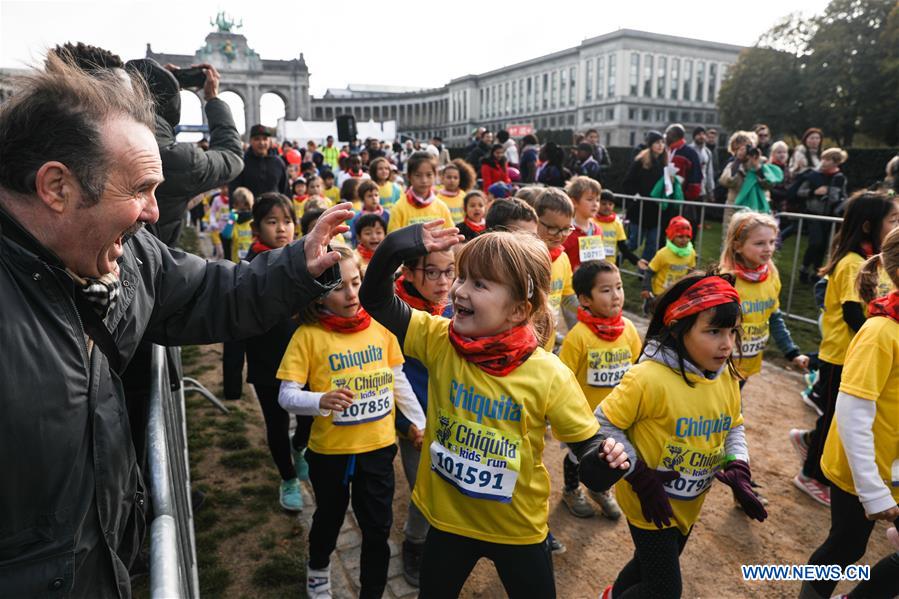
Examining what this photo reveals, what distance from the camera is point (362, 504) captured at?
301 centimetres

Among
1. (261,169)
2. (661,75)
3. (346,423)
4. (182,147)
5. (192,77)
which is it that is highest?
(661,75)

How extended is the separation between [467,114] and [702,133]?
102332mm

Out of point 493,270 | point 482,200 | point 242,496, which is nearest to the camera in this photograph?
point 493,270

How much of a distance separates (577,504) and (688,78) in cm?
9940

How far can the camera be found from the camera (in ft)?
11.8

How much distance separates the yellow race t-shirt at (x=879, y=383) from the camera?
2654 millimetres

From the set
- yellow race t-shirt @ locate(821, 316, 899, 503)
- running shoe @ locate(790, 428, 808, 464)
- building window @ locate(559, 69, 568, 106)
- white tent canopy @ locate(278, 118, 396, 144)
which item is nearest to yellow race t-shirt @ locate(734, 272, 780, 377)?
running shoe @ locate(790, 428, 808, 464)

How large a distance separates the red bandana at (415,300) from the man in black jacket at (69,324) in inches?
68.3

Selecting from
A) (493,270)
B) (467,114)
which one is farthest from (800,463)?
(467,114)

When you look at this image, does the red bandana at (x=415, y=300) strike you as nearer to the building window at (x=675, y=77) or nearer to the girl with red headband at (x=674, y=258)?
the girl with red headband at (x=674, y=258)

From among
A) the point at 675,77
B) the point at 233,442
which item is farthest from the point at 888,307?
the point at 675,77

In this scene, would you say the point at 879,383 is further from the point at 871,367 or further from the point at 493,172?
the point at 493,172

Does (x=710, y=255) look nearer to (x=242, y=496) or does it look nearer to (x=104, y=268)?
(x=242, y=496)

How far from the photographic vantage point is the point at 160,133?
3062 mm
